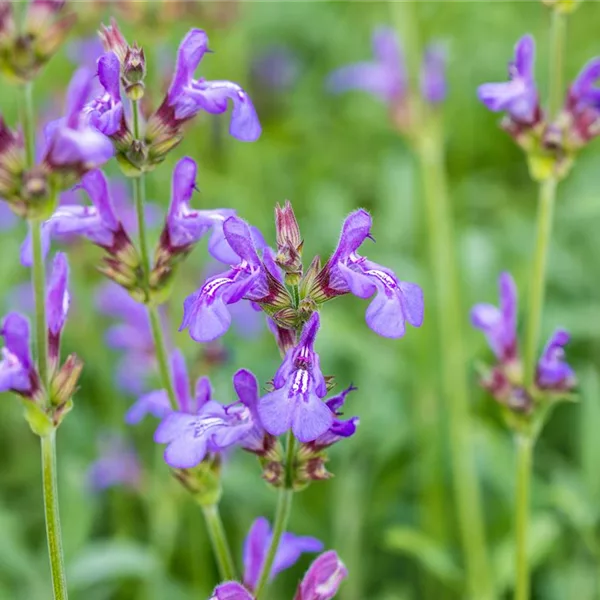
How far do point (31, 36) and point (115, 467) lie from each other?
232cm

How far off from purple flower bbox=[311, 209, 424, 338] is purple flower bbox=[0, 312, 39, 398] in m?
0.51

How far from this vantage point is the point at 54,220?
1.82 metres

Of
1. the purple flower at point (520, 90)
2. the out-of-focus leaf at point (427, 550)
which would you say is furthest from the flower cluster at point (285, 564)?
the purple flower at point (520, 90)

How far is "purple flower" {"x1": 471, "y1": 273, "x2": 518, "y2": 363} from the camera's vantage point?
2496 mm

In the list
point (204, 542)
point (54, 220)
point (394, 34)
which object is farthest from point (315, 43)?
point (54, 220)

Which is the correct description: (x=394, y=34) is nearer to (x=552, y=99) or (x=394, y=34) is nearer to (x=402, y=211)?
(x=402, y=211)

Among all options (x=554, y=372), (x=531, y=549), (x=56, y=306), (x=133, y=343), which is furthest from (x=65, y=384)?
(x=133, y=343)

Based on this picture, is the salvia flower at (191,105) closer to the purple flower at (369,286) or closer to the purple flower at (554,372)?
the purple flower at (369,286)

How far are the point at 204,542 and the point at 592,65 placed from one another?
7.45 ft

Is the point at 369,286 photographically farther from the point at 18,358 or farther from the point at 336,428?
the point at 18,358

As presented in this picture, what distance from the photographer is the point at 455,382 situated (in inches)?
131

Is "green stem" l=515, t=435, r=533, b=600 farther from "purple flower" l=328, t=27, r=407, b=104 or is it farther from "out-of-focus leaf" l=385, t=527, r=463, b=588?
Result: "purple flower" l=328, t=27, r=407, b=104

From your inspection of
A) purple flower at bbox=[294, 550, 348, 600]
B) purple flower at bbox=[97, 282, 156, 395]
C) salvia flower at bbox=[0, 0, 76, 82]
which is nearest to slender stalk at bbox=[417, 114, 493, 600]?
purple flower at bbox=[97, 282, 156, 395]

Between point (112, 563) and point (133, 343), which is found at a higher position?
point (133, 343)
